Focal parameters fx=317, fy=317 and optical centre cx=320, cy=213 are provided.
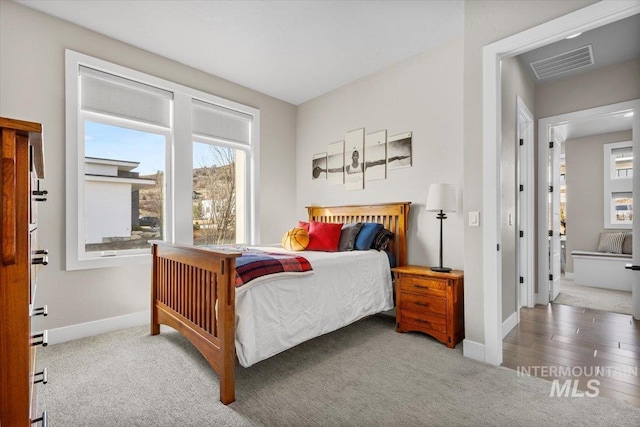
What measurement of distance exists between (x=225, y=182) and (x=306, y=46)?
196 cm

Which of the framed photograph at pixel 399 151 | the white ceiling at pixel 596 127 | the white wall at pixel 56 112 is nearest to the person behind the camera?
the white wall at pixel 56 112

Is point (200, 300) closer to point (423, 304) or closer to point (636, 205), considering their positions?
point (423, 304)

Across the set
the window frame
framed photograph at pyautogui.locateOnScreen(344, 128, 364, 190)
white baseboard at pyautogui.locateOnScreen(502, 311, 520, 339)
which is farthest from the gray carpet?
the window frame

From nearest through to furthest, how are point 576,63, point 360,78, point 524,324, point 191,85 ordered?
point 524,324, point 576,63, point 191,85, point 360,78

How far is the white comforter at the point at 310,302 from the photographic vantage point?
6.47 feet

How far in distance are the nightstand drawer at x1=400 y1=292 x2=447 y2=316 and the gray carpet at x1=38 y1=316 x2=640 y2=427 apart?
0.95 feet

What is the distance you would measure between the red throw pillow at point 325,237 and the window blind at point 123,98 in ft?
6.71

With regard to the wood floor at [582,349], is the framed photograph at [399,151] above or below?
above

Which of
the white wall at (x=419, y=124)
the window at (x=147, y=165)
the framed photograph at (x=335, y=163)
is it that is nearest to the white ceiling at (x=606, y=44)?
the white wall at (x=419, y=124)

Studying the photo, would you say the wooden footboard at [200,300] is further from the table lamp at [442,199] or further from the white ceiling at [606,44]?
the white ceiling at [606,44]

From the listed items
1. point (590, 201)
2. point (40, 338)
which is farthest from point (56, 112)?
point (590, 201)

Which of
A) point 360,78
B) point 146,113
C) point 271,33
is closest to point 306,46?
point 271,33

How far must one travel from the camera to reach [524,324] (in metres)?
3.23

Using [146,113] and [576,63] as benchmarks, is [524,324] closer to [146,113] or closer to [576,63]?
[576,63]
